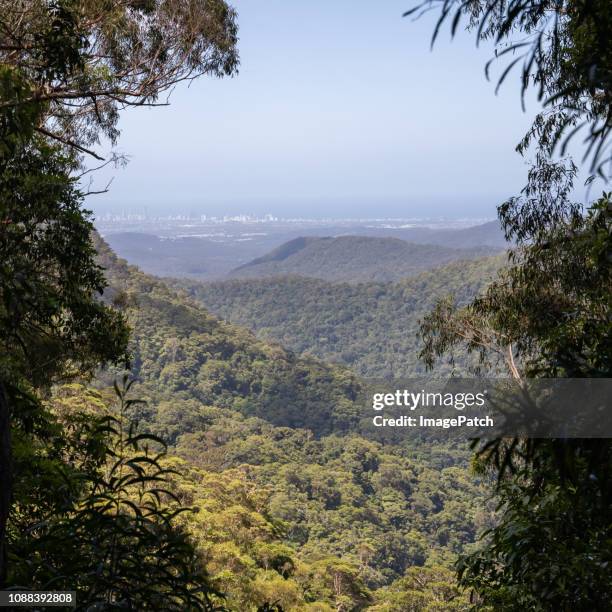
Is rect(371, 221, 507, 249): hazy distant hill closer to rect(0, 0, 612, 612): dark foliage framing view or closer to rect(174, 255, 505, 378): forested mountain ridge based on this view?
rect(174, 255, 505, 378): forested mountain ridge

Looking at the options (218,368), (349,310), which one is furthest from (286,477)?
(349,310)

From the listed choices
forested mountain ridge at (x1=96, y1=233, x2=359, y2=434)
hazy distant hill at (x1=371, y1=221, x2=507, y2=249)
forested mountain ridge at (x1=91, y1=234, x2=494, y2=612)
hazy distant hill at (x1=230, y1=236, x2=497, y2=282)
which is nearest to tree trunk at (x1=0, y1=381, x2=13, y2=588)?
forested mountain ridge at (x1=91, y1=234, x2=494, y2=612)

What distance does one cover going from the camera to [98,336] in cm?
541

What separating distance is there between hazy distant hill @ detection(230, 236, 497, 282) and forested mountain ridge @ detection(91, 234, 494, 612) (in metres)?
68.2

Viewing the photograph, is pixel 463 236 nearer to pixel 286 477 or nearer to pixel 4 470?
pixel 286 477

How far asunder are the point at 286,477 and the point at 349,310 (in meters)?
46.8

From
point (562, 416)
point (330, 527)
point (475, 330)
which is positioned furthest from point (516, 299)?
point (330, 527)

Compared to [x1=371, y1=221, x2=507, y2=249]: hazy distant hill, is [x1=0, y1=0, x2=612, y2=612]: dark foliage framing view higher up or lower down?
lower down

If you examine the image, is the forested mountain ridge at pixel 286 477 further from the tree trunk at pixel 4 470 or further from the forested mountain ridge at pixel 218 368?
the tree trunk at pixel 4 470

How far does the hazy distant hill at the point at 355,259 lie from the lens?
114188mm

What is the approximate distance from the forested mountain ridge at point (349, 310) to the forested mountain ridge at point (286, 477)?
1634 cm

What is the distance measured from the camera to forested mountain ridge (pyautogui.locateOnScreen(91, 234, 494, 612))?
12227mm

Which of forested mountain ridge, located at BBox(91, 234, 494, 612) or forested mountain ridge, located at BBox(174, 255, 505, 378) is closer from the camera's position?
forested mountain ridge, located at BBox(91, 234, 494, 612)

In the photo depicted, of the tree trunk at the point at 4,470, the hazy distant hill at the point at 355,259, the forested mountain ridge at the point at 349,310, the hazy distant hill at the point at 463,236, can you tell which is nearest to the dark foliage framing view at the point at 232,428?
the tree trunk at the point at 4,470
